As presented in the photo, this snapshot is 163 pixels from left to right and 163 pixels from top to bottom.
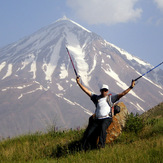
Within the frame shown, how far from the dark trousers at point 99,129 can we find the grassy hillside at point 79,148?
1.01 feet

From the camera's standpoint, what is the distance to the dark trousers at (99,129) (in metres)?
8.22

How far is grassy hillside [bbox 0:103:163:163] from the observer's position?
21.4 ft

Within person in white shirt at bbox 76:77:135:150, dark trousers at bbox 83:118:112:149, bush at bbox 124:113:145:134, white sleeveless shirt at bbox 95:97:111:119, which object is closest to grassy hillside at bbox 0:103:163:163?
bush at bbox 124:113:145:134

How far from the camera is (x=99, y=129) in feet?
28.0

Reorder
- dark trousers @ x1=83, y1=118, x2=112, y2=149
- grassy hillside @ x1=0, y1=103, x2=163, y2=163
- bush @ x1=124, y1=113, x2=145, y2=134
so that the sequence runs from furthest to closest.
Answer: bush @ x1=124, y1=113, x2=145, y2=134 < dark trousers @ x1=83, y1=118, x2=112, y2=149 < grassy hillside @ x1=0, y1=103, x2=163, y2=163

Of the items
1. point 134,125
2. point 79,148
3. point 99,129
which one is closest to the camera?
point 99,129

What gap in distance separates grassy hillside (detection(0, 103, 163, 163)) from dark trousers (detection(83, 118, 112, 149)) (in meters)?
0.31

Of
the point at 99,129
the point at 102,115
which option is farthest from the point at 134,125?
the point at 102,115

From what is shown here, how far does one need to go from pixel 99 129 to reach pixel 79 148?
1102 millimetres

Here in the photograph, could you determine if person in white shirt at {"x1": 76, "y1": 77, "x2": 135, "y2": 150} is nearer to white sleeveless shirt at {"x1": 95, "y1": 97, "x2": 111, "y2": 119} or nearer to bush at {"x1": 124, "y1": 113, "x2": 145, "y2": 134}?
white sleeveless shirt at {"x1": 95, "y1": 97, "x2": 111, "y2": 119}

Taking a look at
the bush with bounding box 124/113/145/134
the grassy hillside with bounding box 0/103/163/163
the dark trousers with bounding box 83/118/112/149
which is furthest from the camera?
the bush with bounding box 124/113/145/134

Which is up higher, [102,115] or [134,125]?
[102,115]

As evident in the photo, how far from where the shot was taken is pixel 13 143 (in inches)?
431

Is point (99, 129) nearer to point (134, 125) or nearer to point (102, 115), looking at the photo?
point (102, 115)
